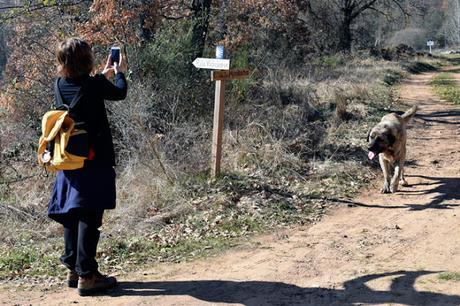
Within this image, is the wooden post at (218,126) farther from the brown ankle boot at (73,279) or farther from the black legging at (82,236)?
the black legging at (82,236)

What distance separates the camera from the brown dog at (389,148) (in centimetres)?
811

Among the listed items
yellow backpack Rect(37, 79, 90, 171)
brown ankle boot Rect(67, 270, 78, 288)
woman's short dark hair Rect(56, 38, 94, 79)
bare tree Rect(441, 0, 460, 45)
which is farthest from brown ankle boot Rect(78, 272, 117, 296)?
bare tree Rect(441, 0, 460, 45)

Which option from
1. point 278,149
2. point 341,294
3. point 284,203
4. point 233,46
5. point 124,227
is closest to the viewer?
point 341,294

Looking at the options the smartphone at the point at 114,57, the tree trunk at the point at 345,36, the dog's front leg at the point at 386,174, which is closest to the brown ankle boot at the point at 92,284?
the smartphone at the point at 114,57

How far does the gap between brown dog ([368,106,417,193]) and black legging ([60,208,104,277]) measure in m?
4.66

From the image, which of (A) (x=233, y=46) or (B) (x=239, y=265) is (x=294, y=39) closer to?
(A) (x=233, y=46)

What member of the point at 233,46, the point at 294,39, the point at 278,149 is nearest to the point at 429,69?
the point at 294,39

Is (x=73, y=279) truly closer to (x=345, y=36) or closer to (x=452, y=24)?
(x=345, y=36)

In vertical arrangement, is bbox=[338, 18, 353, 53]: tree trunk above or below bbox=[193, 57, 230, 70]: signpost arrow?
above

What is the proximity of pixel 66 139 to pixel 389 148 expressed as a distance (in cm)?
527

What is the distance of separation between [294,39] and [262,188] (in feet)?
51.2

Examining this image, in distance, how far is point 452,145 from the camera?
435 inches

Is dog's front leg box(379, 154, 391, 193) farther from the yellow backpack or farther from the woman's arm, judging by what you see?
the yellow backpack

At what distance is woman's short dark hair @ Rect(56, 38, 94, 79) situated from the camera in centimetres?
456
